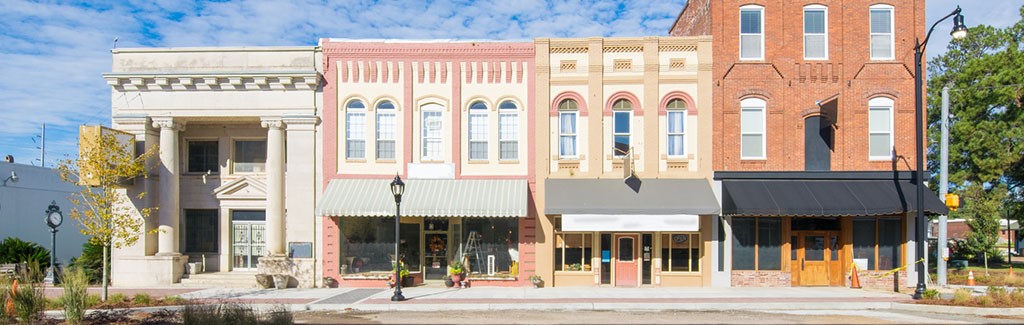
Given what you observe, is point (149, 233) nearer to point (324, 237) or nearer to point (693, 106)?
point (324, 237)

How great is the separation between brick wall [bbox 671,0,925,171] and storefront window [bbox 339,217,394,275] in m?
11.3

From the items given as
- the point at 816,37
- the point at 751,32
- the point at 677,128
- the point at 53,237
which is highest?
the point at 751,32

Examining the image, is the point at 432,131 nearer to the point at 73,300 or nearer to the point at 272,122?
the point at 272,122

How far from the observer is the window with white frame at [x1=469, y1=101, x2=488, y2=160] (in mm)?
22266

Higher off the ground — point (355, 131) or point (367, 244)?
point (355, 131)

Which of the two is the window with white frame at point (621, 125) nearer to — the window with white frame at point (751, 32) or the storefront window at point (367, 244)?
the window with white frame at point (751, 32)

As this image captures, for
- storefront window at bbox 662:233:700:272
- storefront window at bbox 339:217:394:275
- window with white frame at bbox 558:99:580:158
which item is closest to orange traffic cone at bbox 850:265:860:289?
storefront window at bbox 662:233:700:272

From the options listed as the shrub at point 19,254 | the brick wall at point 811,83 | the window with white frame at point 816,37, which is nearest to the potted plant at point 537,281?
the brick wall at point 811,83

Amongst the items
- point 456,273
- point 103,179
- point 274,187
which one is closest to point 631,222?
point 456,273

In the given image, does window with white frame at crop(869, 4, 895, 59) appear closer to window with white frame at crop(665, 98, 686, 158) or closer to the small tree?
window with white frame at crop(665, 98, 686, 158)

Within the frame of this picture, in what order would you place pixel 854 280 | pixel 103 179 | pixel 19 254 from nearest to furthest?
pixel 103 179 → pixel 854 280 → pixel 19 254

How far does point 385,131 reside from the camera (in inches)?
877

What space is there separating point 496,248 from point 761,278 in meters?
8.69

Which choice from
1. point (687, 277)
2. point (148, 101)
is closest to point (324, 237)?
point (148, 101)
